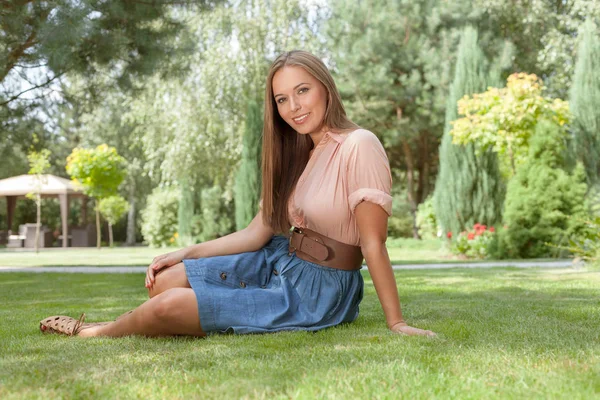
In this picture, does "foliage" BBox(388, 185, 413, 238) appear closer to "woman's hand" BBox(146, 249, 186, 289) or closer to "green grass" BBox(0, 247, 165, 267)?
"green grass" BBox(0, 247, 165, 267)

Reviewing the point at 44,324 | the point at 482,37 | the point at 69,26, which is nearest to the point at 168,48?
the point at 69,26

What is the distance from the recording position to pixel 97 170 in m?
21.9

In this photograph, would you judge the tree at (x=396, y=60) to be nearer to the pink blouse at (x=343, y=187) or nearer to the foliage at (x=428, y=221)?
the foliage at (x=428, y=221)

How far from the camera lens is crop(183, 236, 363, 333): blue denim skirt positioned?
9.96 ft

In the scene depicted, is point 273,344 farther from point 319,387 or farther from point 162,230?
point 162,230

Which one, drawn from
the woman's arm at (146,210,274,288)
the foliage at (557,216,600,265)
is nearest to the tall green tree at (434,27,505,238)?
the foliage at (557,216,600,265)

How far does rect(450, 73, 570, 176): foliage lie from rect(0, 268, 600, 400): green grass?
9681mm

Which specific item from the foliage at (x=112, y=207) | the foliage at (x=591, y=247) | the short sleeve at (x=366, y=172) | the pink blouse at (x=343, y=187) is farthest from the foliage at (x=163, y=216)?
the short sleeve at (x=366, y=172)

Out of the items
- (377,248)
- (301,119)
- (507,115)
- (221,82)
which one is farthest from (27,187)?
(377,248)

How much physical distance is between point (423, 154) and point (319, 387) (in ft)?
68.6

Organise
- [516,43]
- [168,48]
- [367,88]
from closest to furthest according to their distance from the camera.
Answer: [168,48] → [367,88] → [516,43]

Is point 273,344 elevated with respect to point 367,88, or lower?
lower

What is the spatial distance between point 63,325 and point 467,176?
39.7 feet

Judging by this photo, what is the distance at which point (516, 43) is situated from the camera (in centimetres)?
2170
